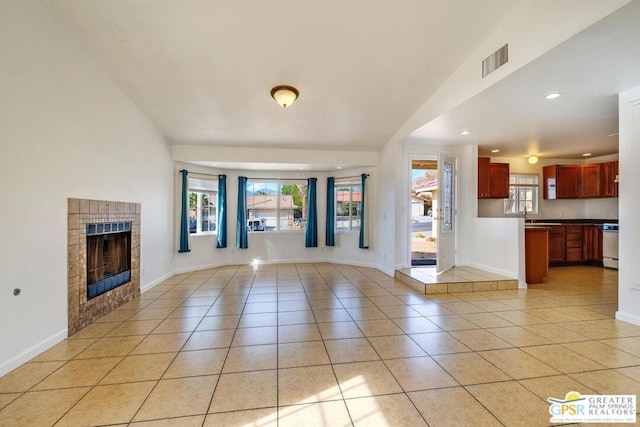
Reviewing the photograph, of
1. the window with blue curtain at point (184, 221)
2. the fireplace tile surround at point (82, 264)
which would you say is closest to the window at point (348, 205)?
the window with blue curtain at point (184, 221)

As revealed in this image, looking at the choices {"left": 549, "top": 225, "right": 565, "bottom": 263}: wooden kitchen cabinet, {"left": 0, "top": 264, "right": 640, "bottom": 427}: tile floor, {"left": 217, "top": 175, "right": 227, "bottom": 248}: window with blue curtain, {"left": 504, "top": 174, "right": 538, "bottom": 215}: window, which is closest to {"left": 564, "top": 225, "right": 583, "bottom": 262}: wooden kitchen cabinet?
{"left": 549, "top": 225, "right": 565, "bottom": 263}: wooden kitchen cabinet

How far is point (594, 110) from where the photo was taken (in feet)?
11.4

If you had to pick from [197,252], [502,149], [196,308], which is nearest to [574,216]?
[502,149]

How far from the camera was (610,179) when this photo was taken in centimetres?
592

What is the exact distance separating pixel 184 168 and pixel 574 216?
893 cm

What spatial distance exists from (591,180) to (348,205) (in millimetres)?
5399

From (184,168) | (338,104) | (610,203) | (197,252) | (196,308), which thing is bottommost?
(196,308)

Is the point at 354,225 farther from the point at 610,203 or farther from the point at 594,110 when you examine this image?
the point at 610,203

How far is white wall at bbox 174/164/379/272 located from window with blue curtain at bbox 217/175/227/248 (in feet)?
0.62

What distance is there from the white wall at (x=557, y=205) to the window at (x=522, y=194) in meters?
0.11

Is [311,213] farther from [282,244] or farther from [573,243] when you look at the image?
[573,243]

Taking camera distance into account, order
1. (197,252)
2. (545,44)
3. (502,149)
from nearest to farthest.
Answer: (545,44), (502,149), (197,252)

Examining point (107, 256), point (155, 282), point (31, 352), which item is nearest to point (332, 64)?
point (107, 256)

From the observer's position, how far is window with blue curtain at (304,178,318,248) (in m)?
6.58
